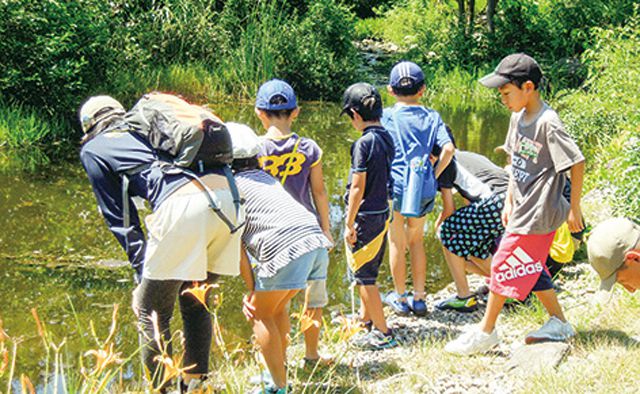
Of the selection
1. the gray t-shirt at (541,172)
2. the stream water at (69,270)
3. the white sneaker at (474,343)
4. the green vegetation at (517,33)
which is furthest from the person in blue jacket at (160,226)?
the green vegetation at (517,33)

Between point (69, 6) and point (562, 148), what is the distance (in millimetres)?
8213

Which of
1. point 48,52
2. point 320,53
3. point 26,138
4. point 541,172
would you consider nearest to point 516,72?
point 541,172

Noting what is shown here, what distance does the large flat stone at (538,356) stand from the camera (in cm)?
346

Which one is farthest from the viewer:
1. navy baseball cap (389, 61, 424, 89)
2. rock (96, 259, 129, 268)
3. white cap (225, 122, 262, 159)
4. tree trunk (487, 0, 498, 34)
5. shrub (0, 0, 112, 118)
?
tree trunk (487, 0, 498, 34)

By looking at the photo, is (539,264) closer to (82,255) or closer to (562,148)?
(562,148)

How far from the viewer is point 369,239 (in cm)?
406

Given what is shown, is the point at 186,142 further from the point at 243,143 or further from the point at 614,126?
the point at 614,126

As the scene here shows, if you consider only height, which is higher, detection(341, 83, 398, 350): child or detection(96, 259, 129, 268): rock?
detection(341, 83, 398, 350): child

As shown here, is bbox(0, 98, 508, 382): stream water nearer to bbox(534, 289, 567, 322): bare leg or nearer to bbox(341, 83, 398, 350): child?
bbox(341, 83, 398, 350): child

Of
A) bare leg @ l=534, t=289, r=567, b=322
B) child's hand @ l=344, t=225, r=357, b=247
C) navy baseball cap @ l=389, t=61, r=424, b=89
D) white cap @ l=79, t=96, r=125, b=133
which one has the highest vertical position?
navy baseball cap @ l=389, t=61, r=424, b=89

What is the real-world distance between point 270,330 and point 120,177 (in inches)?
35.2

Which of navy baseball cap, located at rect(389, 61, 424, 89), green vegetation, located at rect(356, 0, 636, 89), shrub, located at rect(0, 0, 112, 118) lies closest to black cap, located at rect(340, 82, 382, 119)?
navy baseball cap, located at rect(389, 61, 424, 89)

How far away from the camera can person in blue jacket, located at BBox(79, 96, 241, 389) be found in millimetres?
2992

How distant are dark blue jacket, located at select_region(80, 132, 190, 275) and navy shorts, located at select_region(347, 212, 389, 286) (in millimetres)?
1249
